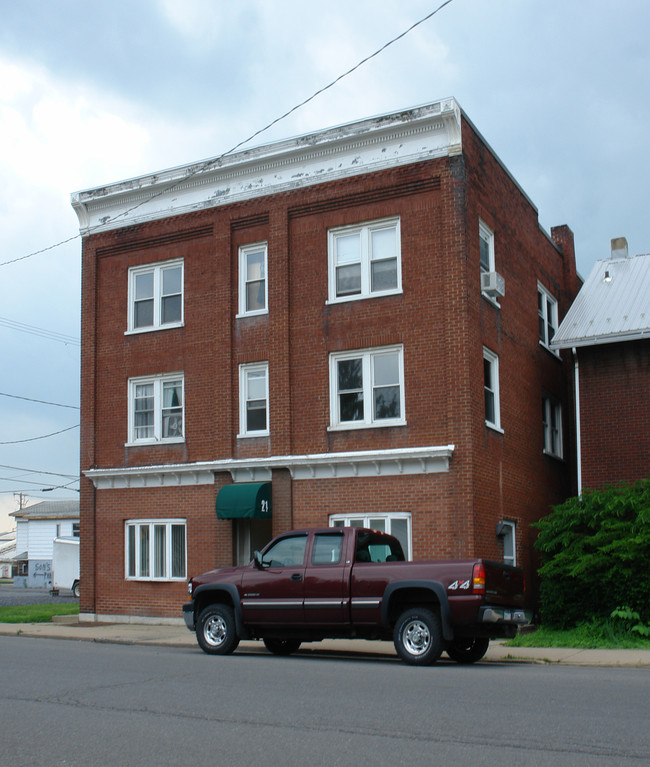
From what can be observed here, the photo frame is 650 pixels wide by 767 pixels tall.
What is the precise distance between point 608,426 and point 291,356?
745 cm

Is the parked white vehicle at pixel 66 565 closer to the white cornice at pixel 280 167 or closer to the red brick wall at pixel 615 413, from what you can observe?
the white cornice at pixel 280 167

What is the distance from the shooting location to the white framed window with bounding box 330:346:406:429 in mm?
20047

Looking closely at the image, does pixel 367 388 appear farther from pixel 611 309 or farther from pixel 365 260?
pixel 611 309

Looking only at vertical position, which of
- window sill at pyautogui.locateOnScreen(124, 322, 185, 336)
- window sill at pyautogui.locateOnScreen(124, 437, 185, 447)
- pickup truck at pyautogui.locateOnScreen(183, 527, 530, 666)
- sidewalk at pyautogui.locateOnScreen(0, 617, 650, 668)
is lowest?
sidewalk at pyautogui.locateOnScreen(0, 617, 650, 668)

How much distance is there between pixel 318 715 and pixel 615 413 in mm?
14999

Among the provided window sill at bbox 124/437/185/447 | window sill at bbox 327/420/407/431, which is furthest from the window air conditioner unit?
window sill at bbox 124/437/185/447

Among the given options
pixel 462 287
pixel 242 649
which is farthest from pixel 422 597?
pixel 462 287

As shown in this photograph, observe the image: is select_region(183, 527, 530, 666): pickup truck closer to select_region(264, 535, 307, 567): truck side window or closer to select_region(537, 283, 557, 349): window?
select_region(264, 535, 307, 567): truck side window

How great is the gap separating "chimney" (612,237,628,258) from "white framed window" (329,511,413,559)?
1175cm

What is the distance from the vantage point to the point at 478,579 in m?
12.5

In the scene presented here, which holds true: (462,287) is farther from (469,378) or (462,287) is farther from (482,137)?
(482,137)

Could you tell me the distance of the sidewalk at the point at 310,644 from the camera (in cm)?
1430

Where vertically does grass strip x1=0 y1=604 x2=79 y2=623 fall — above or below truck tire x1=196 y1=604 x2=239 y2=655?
below

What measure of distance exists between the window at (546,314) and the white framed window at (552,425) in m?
1.57
